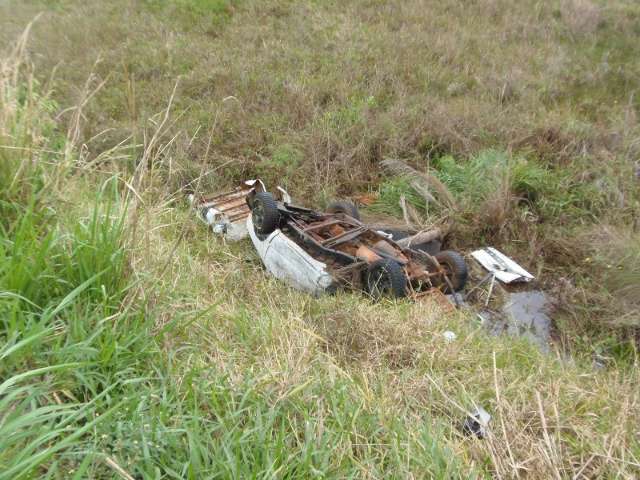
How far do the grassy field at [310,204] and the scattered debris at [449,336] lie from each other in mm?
52

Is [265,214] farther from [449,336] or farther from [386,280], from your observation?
[449,336]

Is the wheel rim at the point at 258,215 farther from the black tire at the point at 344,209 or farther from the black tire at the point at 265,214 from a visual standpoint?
the black tire at the point at 344,209

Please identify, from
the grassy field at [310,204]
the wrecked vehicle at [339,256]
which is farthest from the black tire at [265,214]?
the grassy field at [310,204]

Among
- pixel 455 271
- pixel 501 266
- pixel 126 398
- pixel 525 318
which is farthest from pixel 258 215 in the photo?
pixel 126 398

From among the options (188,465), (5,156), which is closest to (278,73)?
(5,156)

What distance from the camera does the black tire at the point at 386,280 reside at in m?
4.56

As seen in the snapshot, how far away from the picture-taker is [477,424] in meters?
2.52

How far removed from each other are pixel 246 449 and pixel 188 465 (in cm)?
27

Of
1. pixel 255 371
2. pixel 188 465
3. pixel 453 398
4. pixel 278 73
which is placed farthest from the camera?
pixel 278 73

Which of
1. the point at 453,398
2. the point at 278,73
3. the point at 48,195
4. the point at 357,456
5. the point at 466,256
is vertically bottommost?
the point at 466,256

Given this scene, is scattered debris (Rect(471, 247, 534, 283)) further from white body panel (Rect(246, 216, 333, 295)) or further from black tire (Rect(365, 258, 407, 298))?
white body panel (Rect(246, 216, 333, 295))

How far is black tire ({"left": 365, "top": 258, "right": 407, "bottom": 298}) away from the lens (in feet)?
15.0

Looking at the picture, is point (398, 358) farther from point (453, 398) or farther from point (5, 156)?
point (5, 156)

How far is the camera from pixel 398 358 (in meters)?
3.18
